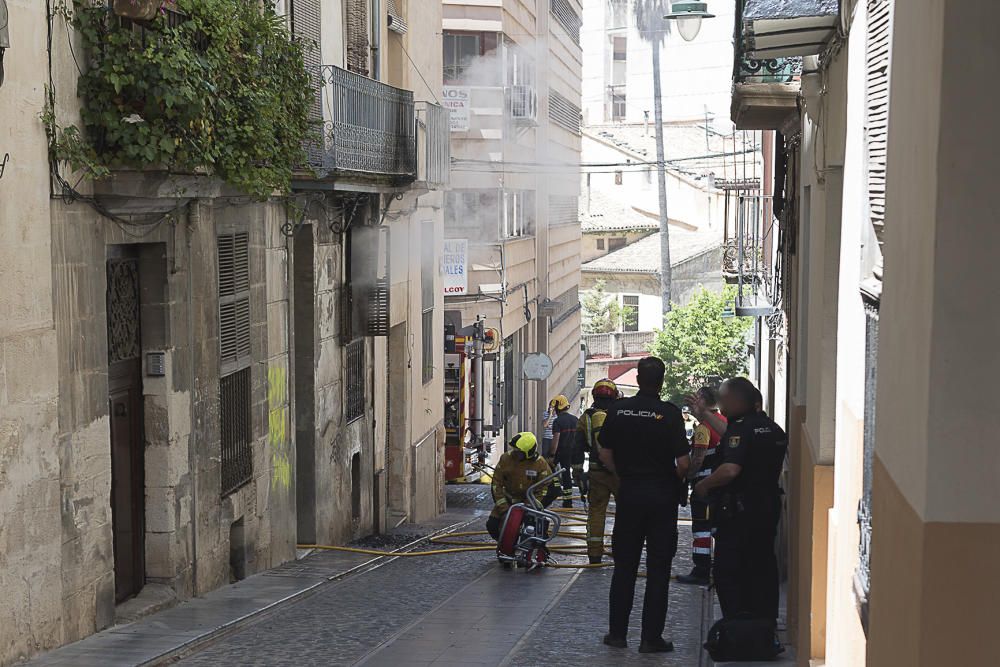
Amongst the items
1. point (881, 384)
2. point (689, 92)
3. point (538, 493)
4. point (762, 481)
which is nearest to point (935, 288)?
point (881, 384)

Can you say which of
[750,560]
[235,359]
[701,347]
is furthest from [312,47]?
[701,347]

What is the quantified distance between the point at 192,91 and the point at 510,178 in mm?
28483

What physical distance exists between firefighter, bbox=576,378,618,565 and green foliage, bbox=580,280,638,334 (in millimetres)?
52150

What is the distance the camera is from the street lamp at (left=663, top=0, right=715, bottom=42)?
69.2 ft

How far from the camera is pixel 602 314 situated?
6675 cm

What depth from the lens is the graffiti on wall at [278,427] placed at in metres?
15.2

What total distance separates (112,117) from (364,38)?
9.87 meters

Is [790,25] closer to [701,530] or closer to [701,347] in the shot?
[701,530]

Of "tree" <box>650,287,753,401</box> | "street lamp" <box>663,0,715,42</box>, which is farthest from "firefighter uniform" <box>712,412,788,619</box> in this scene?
"tree" <box>650,287,753,401</box>

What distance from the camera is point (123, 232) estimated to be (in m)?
11.0

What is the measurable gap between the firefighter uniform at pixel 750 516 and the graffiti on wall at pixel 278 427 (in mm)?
7058

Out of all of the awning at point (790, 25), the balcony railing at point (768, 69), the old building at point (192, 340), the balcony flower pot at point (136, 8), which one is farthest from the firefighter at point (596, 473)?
the balcony flower pot at point (136, 8)

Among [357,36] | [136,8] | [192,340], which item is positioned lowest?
[192,340]

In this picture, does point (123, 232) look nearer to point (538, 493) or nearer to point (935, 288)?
point (538, 493)
